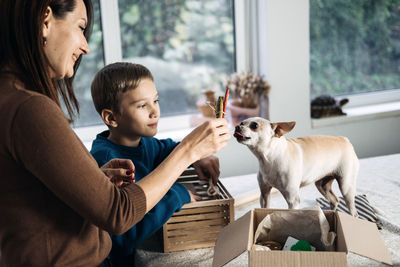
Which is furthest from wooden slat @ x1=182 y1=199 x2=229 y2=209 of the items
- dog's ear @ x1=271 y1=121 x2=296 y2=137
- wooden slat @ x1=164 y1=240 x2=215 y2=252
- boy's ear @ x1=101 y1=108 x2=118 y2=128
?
boy's ear @ x1=101 y1=108 x2=118 y2=128

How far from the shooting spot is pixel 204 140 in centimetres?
91

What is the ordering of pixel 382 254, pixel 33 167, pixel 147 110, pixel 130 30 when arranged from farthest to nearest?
pixel 130 30 → pixel 147 110 → pixel 382 254 → pixel 33 167

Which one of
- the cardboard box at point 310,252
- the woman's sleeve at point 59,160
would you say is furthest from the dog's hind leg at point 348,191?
the woman's sleeve at point 59,160

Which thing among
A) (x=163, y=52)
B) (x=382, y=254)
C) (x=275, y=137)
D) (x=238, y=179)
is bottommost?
(x=238, y=179)

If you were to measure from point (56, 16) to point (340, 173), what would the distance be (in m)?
0.86

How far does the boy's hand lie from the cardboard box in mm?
335

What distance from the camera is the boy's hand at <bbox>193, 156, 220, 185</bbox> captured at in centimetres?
132

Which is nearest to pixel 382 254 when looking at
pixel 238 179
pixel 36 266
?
pixel 36 266

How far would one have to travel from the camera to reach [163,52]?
255 centimetres

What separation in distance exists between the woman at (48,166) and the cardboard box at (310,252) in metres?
0.18

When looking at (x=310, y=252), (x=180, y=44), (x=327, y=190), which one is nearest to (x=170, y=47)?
(x=180, y=44)

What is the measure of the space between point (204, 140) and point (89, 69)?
1.72m

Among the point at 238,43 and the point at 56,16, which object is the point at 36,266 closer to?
the point at 56,16

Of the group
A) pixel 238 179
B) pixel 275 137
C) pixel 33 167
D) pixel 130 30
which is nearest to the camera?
pixel 33 167
